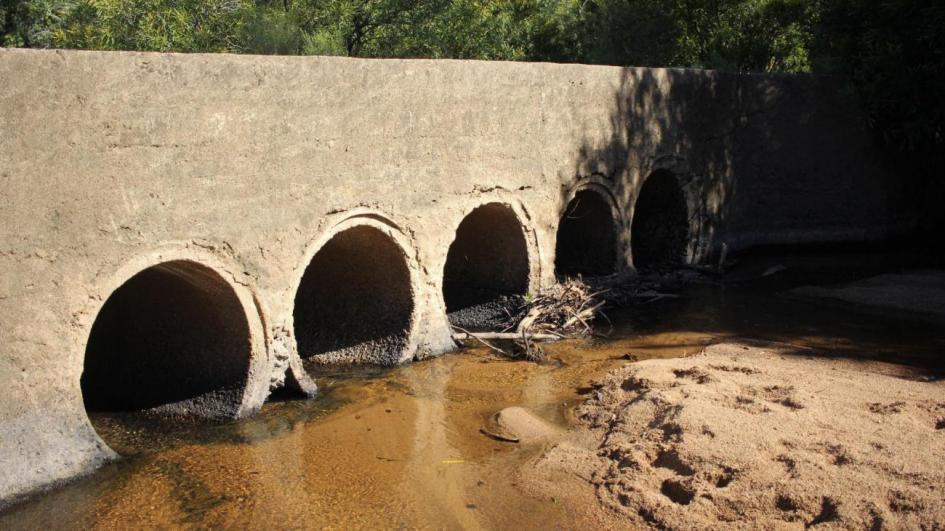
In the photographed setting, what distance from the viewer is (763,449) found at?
6.49 m

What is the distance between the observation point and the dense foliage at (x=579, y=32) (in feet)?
47.3

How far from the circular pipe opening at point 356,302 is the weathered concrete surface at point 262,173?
0.33 ft

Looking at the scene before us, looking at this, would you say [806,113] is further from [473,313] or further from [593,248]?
[473,313]

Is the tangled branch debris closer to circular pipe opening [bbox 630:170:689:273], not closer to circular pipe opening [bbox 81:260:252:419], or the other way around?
circular pipe opening [bbox 630:170:689:273]

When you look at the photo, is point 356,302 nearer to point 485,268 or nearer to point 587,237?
point 485,268

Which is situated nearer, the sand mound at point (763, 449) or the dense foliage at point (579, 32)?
the sand mound at point (763, 449)

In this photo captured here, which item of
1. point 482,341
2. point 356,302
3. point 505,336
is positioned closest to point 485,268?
point 505,336

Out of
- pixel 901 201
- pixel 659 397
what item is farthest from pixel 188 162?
pixel 901 201

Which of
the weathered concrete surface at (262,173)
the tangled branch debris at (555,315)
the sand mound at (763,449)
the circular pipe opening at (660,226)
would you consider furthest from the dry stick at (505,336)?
the circular pipe opening at (660,226)

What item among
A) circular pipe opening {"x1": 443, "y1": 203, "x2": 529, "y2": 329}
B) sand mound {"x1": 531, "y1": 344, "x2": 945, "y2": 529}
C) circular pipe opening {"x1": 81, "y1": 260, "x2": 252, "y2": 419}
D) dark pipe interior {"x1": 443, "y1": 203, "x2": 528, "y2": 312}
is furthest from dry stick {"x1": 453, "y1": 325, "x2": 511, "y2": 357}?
circular pipe opening {"x1": 81, "y1": 260, "x2": 252, "y2": 419}

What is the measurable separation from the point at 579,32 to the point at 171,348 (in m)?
12.9

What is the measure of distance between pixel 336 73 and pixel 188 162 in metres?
1.69

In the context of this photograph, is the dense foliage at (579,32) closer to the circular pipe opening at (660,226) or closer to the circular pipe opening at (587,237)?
the circular pipe opening at (660,226)

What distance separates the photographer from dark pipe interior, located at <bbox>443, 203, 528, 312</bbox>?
11008 millimetres
